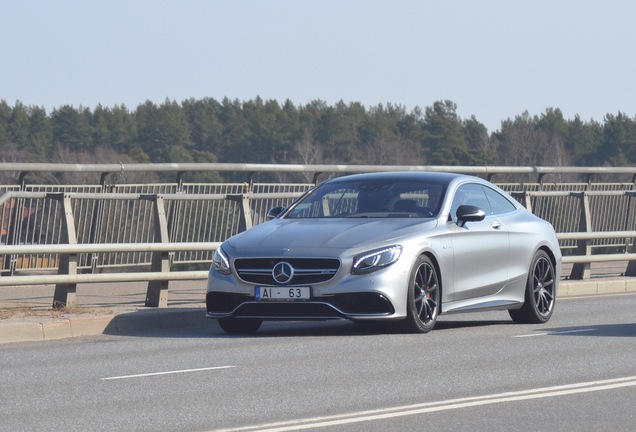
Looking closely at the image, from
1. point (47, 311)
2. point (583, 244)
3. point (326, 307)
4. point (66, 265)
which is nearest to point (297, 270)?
point (326, 307)

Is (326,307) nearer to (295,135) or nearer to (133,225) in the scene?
(133,225)

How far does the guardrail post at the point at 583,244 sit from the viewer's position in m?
19.2

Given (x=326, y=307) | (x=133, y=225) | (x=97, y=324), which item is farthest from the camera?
(x=133, y=225)

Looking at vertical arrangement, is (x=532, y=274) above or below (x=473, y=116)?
below

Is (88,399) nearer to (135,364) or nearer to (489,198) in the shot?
(135,364)

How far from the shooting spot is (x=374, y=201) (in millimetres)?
13094

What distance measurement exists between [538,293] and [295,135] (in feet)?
369

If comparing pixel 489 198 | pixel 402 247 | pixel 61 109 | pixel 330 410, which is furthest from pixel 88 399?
pixel 61 109

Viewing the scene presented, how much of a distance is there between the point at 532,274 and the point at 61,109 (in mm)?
100494

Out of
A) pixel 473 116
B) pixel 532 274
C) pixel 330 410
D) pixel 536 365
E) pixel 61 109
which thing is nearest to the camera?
pixel 330 410

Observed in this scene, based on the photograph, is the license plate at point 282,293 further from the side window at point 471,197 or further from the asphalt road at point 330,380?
the side window at point 471,197

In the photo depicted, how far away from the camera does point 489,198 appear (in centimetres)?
1395

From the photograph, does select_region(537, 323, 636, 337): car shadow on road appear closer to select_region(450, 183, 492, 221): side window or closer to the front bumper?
select_region(450, 183, 492, 221): side window

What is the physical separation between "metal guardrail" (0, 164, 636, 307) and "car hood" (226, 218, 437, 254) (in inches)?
76.6
